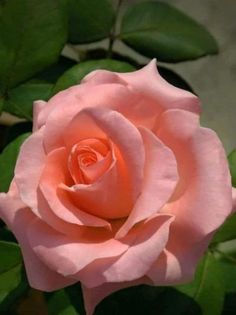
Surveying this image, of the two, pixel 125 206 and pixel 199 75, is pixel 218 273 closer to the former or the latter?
pixel 125 206

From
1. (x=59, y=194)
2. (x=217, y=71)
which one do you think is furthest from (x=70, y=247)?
(x=217, y=71)

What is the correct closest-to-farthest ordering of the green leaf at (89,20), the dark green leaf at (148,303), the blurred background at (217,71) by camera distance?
the dark green leaf at (148,303), the green leaf at (89,20), the blurred background at (217,71)

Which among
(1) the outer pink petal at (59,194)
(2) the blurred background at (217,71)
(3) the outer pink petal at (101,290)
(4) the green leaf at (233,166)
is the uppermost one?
(1) the outer pink petal at (59,194)

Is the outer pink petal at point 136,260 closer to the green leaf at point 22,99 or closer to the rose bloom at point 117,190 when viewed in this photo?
the rose bloom at point 117,190

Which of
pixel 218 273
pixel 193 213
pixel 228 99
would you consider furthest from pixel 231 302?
pixel 228 99

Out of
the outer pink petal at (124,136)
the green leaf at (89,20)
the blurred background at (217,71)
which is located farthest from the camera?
the blurred background at (217,71)

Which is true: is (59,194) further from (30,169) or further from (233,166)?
(233,166)

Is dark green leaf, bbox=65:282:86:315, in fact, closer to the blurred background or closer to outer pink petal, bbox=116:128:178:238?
outer pink petal, bbox=116:128:178:238

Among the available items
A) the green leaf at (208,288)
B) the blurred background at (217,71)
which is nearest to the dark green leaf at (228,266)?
the green leaf at (208,288)
